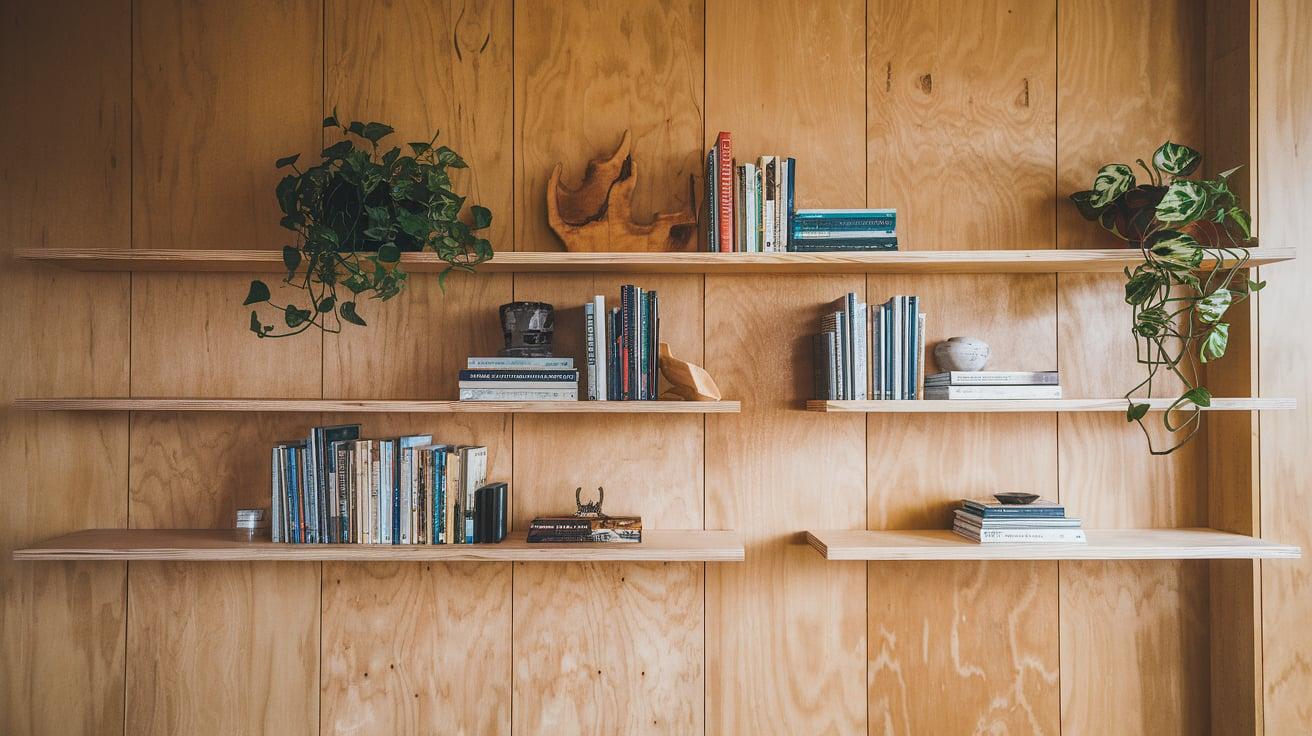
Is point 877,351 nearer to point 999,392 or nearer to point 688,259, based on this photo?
point 999,392

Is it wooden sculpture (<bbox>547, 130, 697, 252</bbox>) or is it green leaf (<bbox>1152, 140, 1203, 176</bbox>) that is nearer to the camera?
green leaf (<bbox>1152, 140, 1203, 176</bbox>)

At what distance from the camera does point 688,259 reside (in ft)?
6.11

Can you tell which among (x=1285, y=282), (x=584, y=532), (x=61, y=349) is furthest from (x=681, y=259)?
(x=61, y=349)

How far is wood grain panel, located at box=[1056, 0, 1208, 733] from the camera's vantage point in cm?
209

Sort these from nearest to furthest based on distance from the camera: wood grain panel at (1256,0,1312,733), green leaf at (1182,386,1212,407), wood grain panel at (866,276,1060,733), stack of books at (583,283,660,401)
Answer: green leaf at (1182,386,1212,407)
stack of books at (583,283,660,401)
wood grain panel at (1256,0,1312,733)
wood grain panel at (866,276,1060,733)

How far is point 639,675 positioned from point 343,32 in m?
2.06

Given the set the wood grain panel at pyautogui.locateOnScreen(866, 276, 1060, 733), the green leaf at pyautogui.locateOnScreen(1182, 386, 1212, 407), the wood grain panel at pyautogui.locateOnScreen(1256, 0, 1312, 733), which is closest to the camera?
the green leaf at pyautogui.locateOnScreen(1182, 386, 1212, 407)

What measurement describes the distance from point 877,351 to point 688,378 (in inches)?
20.2

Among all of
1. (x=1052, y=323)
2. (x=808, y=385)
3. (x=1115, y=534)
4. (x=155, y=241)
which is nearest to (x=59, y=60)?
(x=155, y=241)

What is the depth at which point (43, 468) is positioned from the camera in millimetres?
2062

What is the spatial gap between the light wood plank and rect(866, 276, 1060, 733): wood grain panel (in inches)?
6.6

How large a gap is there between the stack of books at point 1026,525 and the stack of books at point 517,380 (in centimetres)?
114

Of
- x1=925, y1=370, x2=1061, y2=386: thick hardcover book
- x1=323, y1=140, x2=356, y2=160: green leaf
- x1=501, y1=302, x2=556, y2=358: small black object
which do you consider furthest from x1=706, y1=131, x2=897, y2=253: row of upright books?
x1=323, y1=140, x2=356, y2=160: green leaf

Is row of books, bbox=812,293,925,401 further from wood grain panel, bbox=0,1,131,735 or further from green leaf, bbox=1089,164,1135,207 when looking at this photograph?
wood grain panel, bbox=0,1,131,735
